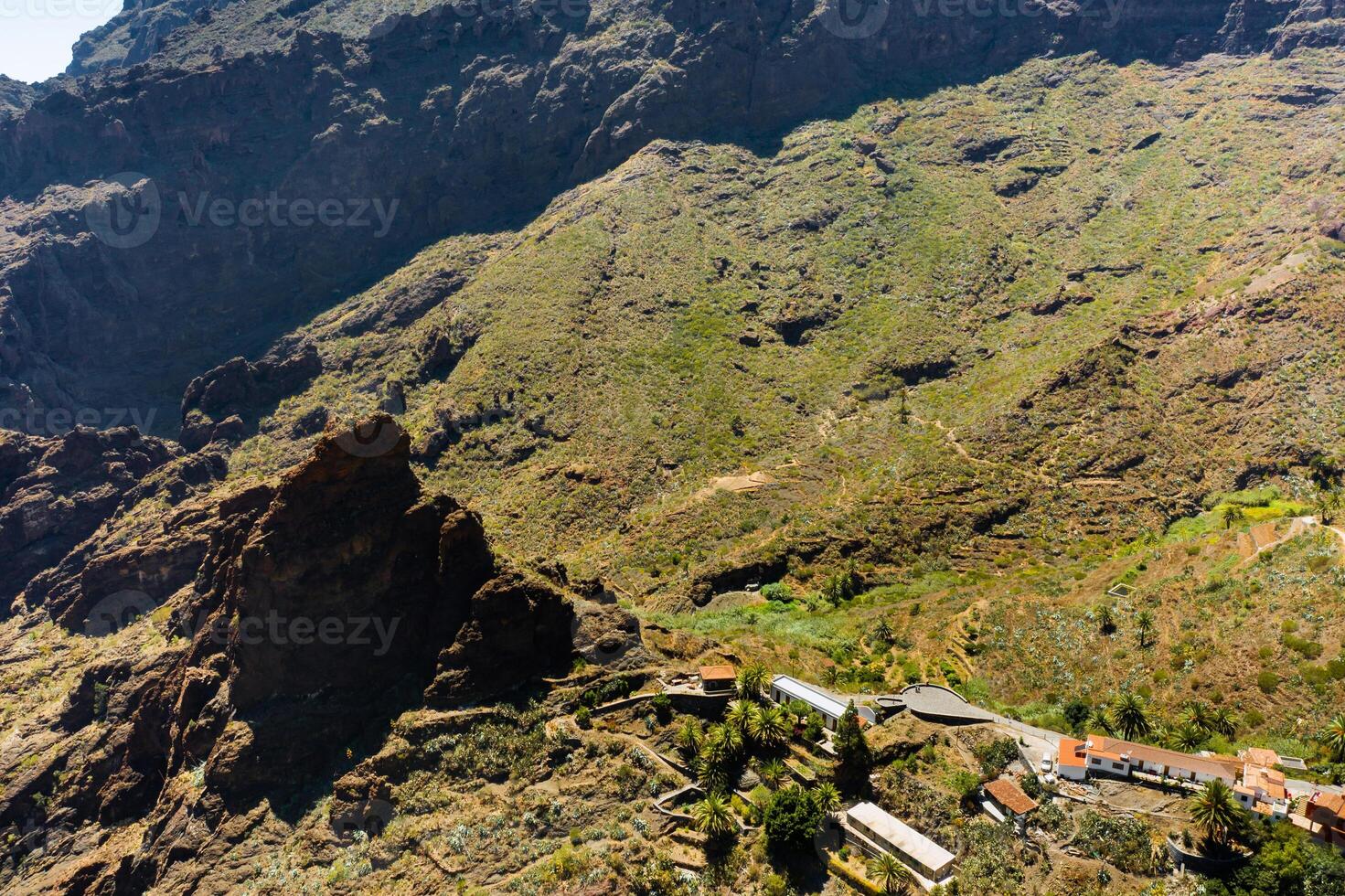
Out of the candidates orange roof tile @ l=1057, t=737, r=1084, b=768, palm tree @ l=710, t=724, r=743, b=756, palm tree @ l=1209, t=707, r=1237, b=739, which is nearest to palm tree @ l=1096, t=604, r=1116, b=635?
palm tree @ l=1209, t=707, r=1237, b=739

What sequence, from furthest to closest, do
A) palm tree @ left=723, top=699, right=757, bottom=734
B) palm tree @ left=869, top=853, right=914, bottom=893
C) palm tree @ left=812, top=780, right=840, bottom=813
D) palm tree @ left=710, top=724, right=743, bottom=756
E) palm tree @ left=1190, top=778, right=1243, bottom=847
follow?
palm tree @ left=723, top=699, right=757, bottom=734 → palm tree @ left=710, top=724, right=743, bottom=756 → palm tree @ left=812, top=780, right=840, bottom=813 → palm tree @ left=869, top=853, right=914, bottom=893 → palm tree @ left=1190, top=778, right=1243, bottom=847

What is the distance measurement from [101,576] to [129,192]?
261 feet

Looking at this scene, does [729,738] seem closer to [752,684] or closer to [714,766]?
[714,766]

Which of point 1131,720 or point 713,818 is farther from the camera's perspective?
point 1131,720

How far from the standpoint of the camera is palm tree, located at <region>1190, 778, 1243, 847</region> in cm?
3303

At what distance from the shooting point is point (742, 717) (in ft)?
135

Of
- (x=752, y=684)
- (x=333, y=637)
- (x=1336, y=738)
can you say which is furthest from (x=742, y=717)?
(x=1336, y=738)

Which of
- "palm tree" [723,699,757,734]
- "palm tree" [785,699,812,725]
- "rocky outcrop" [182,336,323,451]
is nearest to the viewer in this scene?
"palm tree" [723,699,757,734]

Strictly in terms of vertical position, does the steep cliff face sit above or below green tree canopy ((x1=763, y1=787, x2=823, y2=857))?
above

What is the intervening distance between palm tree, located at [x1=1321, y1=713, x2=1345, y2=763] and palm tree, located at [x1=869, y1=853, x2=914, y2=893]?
20964mm

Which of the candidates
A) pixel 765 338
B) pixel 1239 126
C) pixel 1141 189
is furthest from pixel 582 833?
pixel 1239 126

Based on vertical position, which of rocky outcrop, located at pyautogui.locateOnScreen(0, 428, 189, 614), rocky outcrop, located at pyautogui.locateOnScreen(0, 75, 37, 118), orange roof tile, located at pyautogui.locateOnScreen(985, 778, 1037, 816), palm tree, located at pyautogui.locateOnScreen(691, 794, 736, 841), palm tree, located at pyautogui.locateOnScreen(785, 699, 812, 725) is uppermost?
rocky outcrop, located at pyautogui.locateOnScreen(0, 75, 37, 118)

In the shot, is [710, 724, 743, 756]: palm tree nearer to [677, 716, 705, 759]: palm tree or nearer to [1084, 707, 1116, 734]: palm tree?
[677, 716, 705, 759]: palm tree

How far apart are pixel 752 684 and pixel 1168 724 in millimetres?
21329
